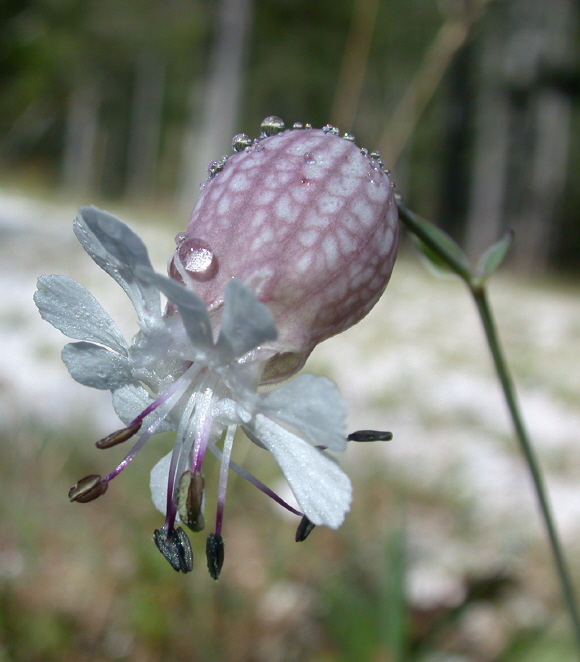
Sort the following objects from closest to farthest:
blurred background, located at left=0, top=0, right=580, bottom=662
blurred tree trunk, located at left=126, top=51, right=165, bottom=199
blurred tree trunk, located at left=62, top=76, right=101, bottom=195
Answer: blurred background, located at left=0, top=0, right=580, bottom=662
blurred tree trunk, located at left=62, top=76, right=101, bottom=195
blurred tree trunk, located at left=126, top=51, right=165, bottom=199

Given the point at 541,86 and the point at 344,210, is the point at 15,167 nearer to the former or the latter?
the point at 541,86

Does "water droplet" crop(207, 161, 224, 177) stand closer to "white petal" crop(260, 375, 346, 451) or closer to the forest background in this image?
"white petal" crop(260, 375, 346, 451)

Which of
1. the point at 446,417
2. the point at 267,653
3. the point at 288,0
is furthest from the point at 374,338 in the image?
the point at 288,0

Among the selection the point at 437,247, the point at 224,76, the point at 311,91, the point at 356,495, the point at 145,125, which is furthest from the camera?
the point at 145,125

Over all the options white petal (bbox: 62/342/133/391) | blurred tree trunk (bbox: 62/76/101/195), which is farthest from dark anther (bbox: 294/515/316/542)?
blurred tree trunk (bbox: 62/76/101/195)

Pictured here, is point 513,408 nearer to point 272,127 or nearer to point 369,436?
point 369,436

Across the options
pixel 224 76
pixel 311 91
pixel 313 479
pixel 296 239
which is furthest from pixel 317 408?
pixel 311 91
